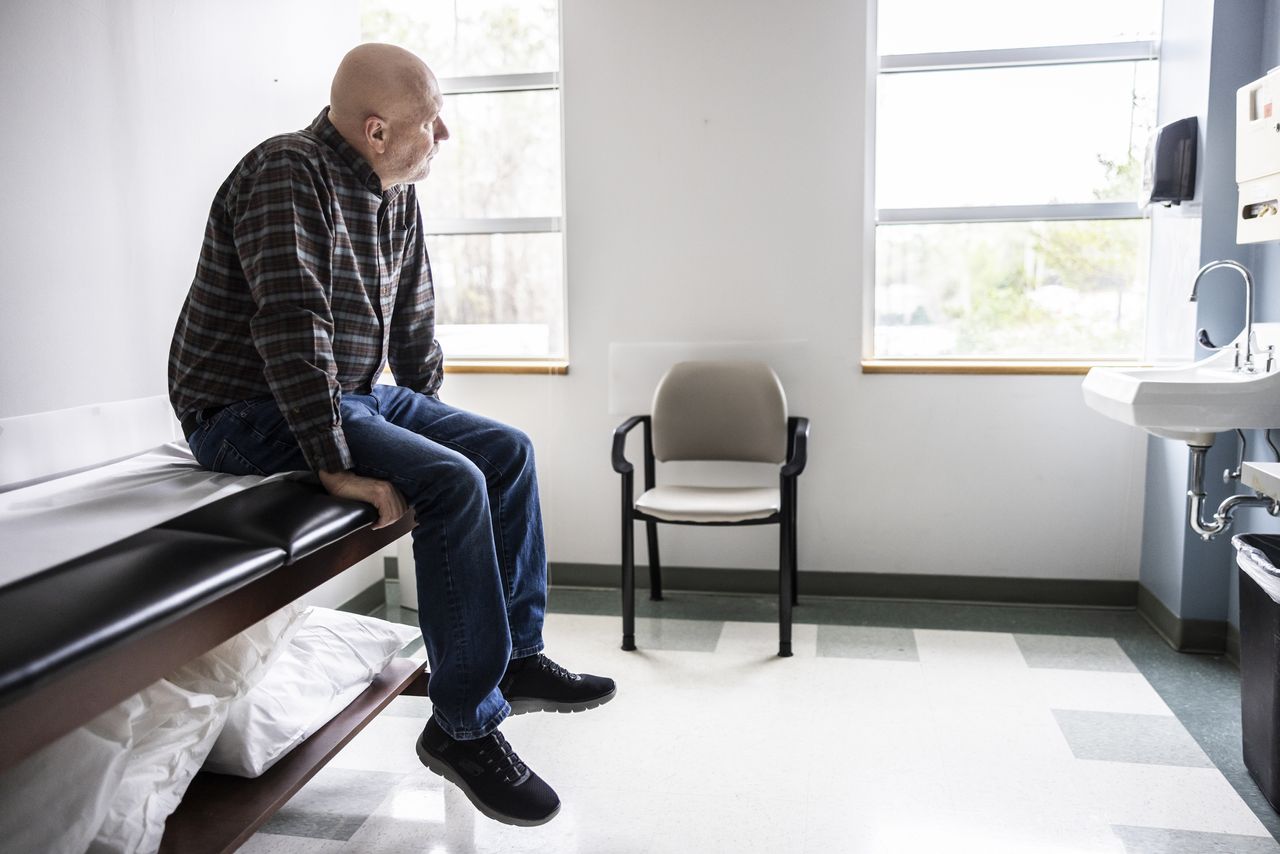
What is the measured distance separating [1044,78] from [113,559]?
3.24 meters

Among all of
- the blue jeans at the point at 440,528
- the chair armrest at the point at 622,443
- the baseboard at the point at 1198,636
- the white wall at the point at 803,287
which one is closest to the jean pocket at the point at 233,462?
the blue jeans at the point at 440,528

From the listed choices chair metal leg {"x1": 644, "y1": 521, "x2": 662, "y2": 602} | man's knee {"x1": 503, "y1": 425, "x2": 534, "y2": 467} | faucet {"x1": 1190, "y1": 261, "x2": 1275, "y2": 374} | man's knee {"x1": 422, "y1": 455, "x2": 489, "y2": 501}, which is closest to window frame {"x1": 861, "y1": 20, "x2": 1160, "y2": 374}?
faucet {"x1": 1190, "y1": 261, "x2": 1275, "y2": 374}

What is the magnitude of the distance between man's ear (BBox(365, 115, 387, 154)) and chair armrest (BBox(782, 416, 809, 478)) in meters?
1.57

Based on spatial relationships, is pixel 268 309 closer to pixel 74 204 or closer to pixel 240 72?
pixel 74 204

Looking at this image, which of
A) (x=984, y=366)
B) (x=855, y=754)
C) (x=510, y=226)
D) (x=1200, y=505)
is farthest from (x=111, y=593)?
(x=984, y=366)

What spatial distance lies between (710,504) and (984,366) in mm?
1103

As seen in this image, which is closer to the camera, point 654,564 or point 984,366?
point 984,366

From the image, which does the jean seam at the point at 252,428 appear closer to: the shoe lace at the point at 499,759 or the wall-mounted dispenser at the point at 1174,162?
the shoe lace at the point at 499,759

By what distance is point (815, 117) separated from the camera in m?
3.32

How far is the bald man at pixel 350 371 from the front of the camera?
1658mm

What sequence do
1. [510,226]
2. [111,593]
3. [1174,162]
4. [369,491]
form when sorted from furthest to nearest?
1. [510,226]
2. [1174,162]
3. [369,491]
4. [111,593]

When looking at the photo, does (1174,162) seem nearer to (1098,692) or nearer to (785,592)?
(1098,692)

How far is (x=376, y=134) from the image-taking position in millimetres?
1832

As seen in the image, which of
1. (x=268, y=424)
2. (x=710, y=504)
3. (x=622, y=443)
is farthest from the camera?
(x=622, y=443)
